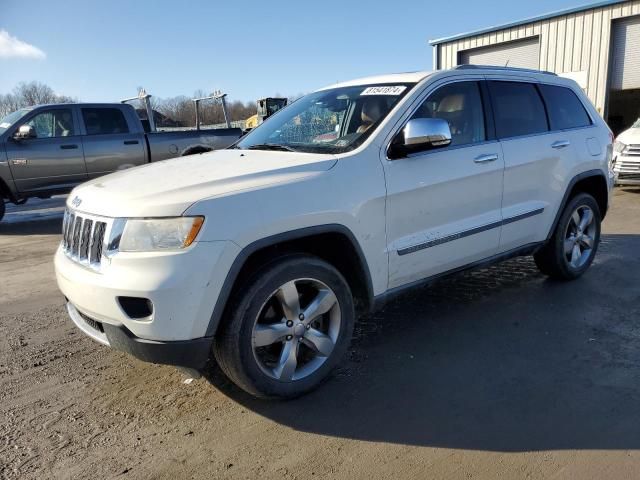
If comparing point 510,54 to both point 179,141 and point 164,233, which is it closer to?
point 179,141

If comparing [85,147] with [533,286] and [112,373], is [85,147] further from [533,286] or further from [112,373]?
[533,286]

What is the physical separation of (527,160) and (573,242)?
1223 mm

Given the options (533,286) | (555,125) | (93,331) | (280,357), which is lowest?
(533,286)

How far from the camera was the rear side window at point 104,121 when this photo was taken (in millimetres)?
9789

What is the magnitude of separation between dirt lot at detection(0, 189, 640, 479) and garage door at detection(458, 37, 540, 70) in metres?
16.1

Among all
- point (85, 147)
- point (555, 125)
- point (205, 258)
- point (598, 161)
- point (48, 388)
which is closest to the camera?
point (205, 258)

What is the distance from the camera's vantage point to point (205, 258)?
2566mm

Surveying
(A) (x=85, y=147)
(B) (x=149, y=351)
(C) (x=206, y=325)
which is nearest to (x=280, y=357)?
(C) (x=206, y=325)

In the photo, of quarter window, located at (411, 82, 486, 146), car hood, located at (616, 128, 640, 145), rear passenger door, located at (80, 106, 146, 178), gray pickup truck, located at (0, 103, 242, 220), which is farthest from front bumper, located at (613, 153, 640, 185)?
rear passenger door, located at (80, 106, 146, 178)

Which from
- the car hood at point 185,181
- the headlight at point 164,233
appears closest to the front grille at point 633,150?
the car hood at point 185,181

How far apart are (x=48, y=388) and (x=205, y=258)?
5.14ft

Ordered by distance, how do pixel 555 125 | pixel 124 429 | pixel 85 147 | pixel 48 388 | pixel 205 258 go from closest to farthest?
pixel 205 258 → pixel 124 429 → pixel 48 388 → pixel 555 125 → pixel 85 147

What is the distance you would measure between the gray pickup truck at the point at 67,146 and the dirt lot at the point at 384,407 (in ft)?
18.6

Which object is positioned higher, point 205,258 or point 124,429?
point 205,258
